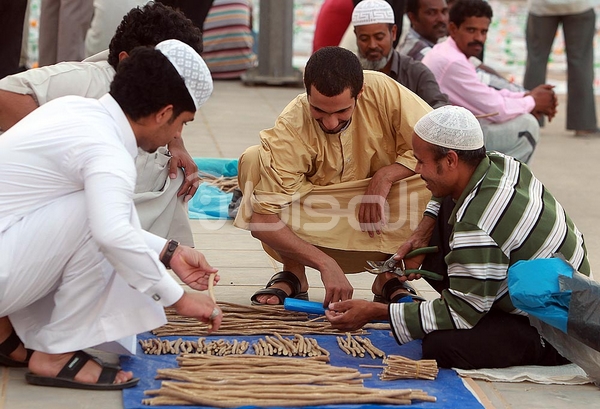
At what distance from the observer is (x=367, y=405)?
9.25 ft

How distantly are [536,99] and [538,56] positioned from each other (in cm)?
189

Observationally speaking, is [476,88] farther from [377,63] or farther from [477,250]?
[477,250]

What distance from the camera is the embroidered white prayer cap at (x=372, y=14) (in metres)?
5.23

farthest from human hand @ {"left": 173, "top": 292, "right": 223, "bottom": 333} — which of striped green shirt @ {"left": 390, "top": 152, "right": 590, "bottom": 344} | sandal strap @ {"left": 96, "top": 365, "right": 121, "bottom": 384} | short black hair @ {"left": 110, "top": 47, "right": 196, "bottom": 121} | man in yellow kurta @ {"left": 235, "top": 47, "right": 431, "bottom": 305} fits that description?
man in yellow kurta @ {"left": 235, "top": 47, "right": 431, "bottom": 305}

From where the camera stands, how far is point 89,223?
2.72 m

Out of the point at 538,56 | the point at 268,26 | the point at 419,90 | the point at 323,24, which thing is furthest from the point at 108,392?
the point at 268,26

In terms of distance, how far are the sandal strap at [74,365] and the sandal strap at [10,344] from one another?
0.21 metres

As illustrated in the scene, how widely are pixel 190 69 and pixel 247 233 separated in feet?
6.98

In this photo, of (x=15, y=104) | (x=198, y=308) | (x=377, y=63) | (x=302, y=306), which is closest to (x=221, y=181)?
(x=377, y=63)

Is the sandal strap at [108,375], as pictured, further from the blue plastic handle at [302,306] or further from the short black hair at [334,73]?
the short black hair at [334,73]

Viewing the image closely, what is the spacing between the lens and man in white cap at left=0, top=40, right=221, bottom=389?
2.64 meters

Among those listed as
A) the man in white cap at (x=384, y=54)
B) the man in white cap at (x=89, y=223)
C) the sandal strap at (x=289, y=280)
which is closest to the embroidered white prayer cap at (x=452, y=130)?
the man in white cap at (x=89, y=223)

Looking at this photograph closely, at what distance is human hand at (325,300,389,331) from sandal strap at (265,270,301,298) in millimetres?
611

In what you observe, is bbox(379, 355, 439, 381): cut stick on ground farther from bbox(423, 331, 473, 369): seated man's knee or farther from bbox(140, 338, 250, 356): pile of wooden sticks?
bbox(140, 338, 250, 356): pile of wooden sticks
